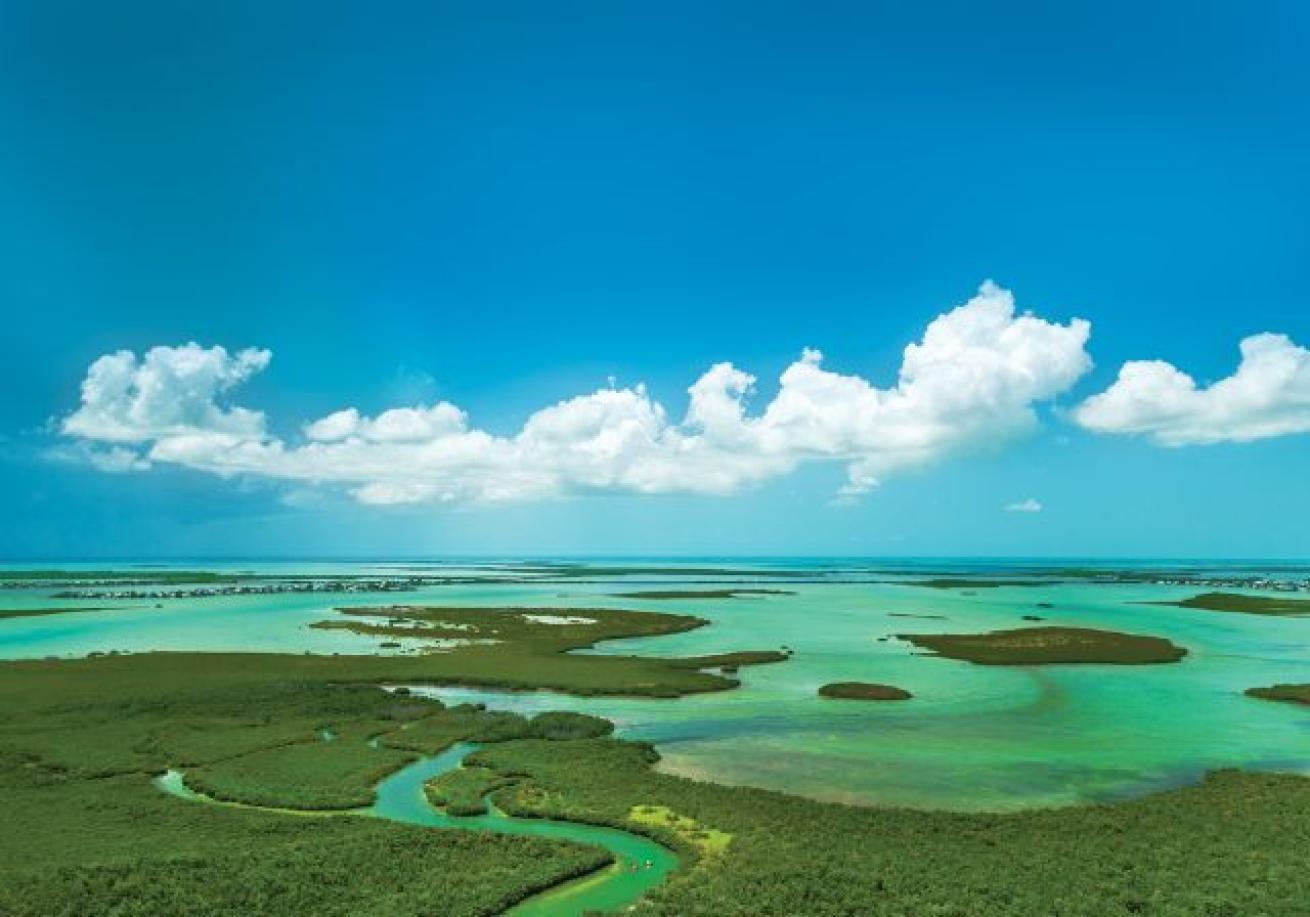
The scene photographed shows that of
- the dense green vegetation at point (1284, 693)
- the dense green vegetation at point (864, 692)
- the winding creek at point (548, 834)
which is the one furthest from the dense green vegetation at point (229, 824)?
the dense green vegetation at point (1284, 693)

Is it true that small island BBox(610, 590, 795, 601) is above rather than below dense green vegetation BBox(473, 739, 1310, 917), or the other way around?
below

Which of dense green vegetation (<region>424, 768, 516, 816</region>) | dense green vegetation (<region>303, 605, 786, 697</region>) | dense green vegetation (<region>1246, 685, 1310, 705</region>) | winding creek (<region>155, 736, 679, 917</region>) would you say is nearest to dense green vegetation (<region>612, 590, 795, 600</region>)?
Answer: dense green vegetation (<region>303, 605, 786, 697</region>)

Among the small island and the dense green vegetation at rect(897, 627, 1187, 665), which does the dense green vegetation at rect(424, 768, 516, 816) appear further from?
the small island

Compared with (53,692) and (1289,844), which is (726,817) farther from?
(53,692)

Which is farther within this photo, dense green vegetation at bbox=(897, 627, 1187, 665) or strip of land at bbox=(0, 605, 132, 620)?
strip of land at bbox=(0, 605, 132, 620)

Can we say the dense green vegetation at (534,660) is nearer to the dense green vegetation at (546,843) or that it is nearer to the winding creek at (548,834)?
the dense green vegetation at (546,843)

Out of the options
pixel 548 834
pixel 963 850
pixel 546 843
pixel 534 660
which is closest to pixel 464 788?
pixel 548 834
